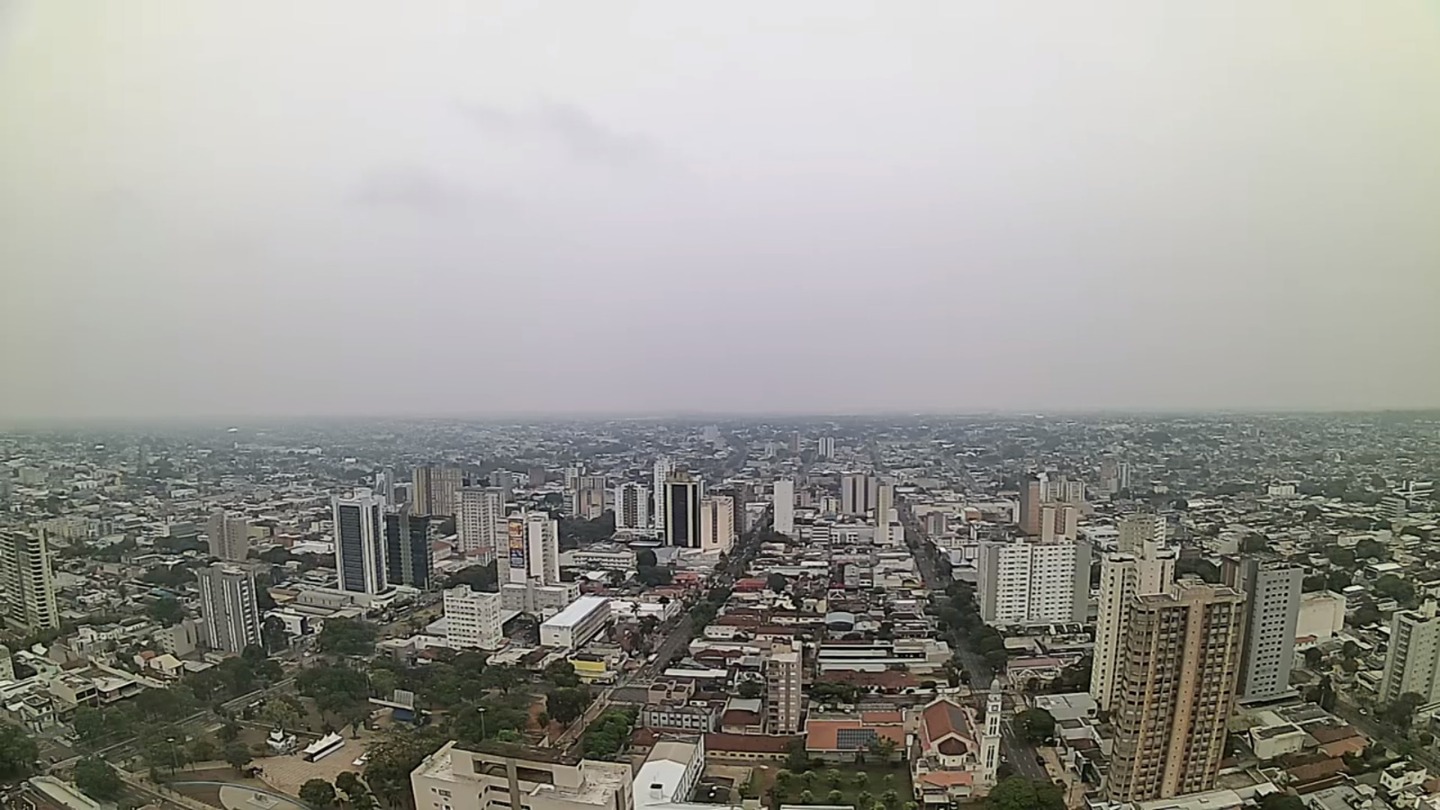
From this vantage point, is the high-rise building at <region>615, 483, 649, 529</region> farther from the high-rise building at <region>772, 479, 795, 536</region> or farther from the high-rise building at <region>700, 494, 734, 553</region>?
the high-rise building at <region>772, 479, 795, 536</region>

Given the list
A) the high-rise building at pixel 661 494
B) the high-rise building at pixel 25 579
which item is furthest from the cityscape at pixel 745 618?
the high-rise building at pixel 661 494

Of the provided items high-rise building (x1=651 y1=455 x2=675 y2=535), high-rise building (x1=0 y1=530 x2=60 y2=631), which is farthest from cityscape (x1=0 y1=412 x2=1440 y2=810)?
high-rise building (x1=651 y1=455 x2=675 y2=535)

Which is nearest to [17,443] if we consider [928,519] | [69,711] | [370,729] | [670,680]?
[69,711]

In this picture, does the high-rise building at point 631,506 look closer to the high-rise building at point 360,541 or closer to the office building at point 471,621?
the office building at point 471,621

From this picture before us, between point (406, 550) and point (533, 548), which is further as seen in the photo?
point (533, 548)

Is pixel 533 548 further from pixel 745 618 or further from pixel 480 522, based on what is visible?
pixel 745 618

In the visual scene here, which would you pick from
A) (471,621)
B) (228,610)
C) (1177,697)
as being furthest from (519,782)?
(228,610)
